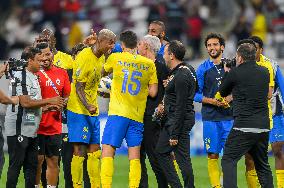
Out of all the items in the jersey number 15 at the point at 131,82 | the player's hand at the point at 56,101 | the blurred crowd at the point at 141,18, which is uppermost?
the blurred crowd at the point at 141,18

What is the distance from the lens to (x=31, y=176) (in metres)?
12.0

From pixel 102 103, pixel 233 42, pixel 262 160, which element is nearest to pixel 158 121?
pixel 262 160

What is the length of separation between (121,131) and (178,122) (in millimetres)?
803

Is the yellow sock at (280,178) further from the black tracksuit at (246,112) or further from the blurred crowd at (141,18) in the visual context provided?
the blurred crowd at (141,18)

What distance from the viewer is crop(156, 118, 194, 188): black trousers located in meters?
12.2

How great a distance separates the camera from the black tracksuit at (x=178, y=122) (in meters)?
11.9

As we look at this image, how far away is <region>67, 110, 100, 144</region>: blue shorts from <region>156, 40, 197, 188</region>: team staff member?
1090mm

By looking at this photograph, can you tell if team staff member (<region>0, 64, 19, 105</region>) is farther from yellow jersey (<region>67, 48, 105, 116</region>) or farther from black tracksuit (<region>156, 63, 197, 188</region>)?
black tracksuit (<region>156, 63, 197, 188</region>)

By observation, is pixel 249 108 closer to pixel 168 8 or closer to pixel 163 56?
pixel 163 56

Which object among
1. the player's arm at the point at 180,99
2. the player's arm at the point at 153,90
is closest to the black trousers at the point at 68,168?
the player's arm at the point at 153,90

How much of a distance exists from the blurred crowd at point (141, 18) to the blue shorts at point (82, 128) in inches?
431

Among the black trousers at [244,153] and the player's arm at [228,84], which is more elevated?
the player's arm at [228,84]

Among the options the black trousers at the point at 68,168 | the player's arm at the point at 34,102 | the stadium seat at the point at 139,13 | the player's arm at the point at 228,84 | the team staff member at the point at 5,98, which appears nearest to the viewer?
the team staff member at the point at 5,98

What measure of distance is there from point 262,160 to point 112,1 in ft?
46.0
